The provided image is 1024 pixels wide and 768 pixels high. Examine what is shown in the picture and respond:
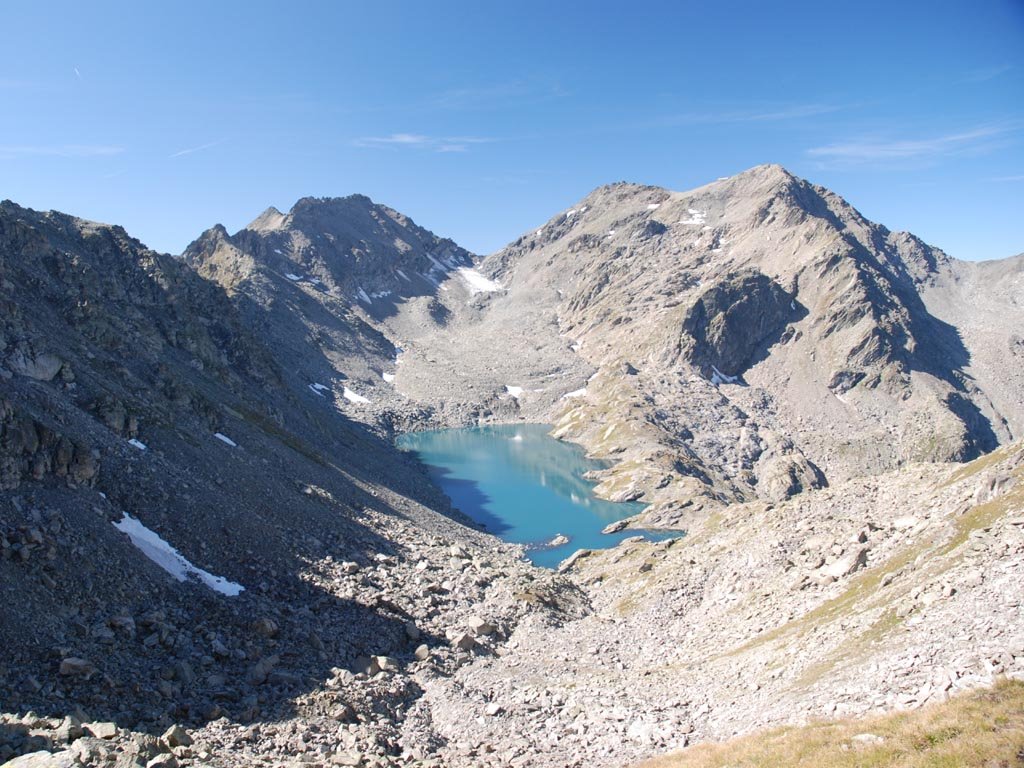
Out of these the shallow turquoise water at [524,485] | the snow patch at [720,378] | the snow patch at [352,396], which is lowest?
the shallow turquoise water at [524,485]

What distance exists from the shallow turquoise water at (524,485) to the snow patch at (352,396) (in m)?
19.2

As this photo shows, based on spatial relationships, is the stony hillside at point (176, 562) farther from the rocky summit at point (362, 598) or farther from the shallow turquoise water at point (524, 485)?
the shallow turquoise water at point (524, 485)

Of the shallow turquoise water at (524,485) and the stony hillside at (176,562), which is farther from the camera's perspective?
the shallow turquoise water at (524,485)

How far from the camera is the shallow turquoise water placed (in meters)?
95.0

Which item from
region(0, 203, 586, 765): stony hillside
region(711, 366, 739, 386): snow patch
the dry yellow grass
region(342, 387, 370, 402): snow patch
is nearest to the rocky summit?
region(0, 203, 586, 765): stony hillside

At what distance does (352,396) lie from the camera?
171125mm

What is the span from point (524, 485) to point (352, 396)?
66718 mm

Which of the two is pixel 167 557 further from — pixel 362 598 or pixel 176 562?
pixel 362 598

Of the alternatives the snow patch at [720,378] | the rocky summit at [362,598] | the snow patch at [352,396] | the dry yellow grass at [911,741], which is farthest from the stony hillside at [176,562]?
the snow patch at [720,378]

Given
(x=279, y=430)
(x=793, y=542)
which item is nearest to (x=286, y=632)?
(x=793, y=542)

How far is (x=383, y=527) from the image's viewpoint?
5812cm

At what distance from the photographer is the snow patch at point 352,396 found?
169 metres

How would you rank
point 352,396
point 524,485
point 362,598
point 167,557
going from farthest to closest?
point 352,396 → point 524,485 → point 362,598 → point 167,557

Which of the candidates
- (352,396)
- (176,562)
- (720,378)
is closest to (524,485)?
(352,396)
